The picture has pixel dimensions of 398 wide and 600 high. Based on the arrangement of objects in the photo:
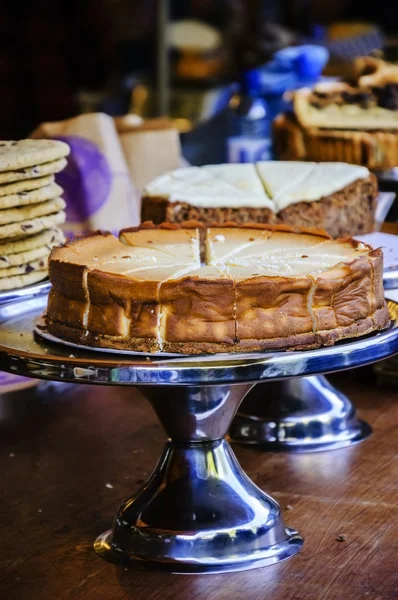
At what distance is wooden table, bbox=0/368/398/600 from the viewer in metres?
1.47

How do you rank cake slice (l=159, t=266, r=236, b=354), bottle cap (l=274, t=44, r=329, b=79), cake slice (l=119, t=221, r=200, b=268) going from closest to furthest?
cake slice (l=159, t=266, r=236, b=354)
cake slice (l=119, t=221, r=200, b=268)
bottle cap (l=274, t=44, r=329, b=79)

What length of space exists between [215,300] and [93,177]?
1508 mm

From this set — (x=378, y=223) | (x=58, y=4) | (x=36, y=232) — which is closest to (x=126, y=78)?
(x=58, y=4)

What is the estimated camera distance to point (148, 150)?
3146 millimetres

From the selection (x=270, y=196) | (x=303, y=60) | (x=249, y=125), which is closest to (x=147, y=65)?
(x=303, y=60)

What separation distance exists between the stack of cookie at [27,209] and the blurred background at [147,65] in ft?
6.46

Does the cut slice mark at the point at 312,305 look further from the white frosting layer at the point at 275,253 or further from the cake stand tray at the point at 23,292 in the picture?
the cake stand tray at the point at 23,292

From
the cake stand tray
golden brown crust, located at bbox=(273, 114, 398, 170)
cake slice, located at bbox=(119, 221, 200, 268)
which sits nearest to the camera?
cake slice, located at bbox=(119, 221, 200, 268)

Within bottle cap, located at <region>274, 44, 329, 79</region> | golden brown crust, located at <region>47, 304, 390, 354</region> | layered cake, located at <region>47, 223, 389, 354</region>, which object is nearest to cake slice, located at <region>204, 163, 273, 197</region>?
layered cake, located at <region>47, 223, 389, 354</region>

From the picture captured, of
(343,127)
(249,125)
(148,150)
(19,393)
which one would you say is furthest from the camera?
(249,125)

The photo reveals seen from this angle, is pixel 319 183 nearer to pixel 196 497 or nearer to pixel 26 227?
pixel 26 227

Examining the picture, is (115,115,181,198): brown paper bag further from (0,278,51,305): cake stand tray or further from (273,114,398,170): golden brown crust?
(0,278,51,305): cake stand tray

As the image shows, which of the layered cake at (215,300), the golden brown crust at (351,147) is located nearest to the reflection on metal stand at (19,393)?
the layered cake at (215,300)

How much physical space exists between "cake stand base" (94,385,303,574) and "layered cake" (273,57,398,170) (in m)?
1.82
